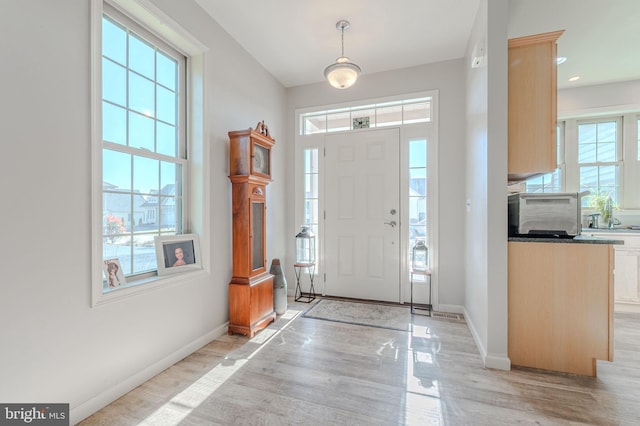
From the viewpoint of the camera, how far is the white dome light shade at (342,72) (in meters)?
2.54

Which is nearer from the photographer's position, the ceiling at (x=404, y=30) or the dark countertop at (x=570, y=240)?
the dark countertop at (x=570, y=240)

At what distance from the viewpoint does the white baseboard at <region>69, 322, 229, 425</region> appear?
154cm

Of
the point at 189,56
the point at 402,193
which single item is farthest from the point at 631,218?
the point at 189,56

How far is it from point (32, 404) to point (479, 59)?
3.65m

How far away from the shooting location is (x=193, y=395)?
1.75 metres

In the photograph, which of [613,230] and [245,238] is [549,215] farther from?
[245,238]

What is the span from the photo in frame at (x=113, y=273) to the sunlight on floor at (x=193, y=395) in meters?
0.81

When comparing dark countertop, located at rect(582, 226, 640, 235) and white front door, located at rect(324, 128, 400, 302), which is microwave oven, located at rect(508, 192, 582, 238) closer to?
white front door, located at rect(324, 128, 400, 302)

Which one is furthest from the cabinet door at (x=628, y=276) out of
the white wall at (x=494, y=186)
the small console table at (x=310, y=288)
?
the small console table at (x=310, y=288)

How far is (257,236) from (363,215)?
1.47 meters

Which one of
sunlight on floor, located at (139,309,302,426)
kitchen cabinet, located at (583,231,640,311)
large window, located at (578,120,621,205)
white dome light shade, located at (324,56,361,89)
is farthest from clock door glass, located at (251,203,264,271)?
large window, located at (578,120,621,205)

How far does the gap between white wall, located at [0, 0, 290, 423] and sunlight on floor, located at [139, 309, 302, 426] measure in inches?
13.9

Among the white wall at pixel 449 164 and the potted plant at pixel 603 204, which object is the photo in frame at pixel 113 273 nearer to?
the white wall at pixel 449 164

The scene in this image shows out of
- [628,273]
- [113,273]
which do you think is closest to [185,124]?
[113,273]
